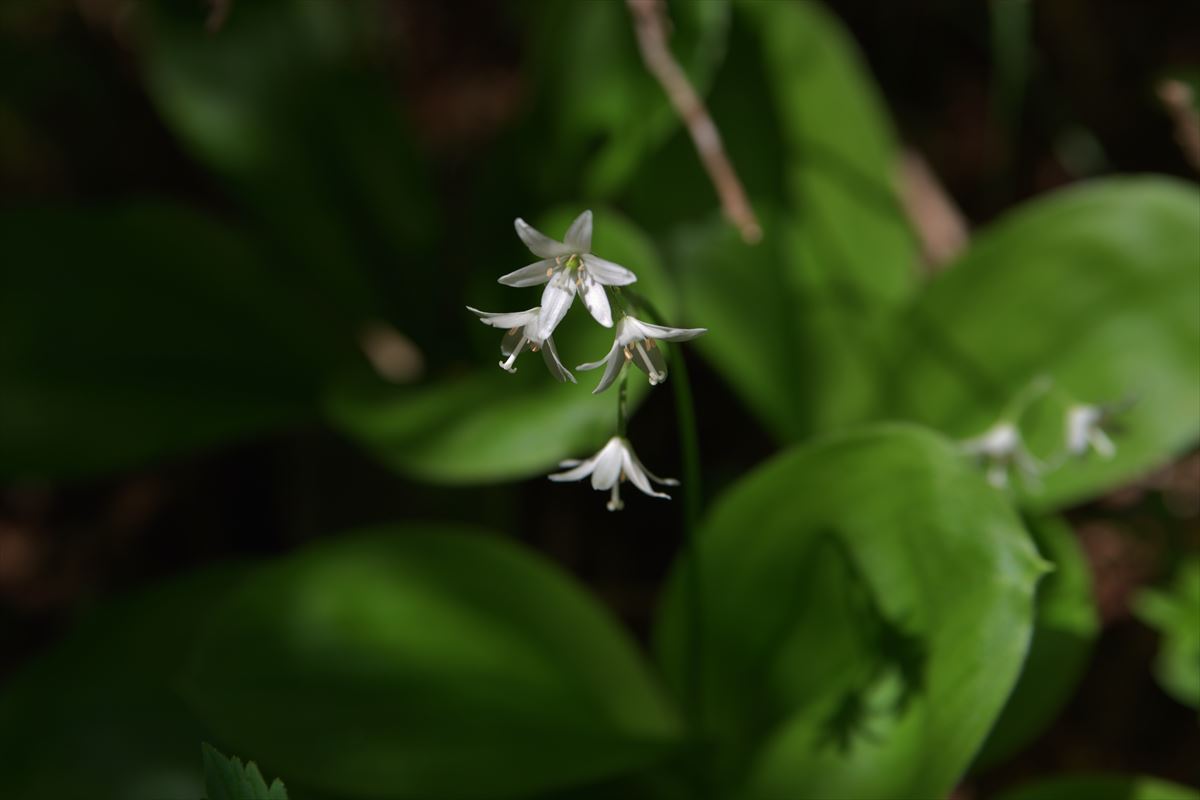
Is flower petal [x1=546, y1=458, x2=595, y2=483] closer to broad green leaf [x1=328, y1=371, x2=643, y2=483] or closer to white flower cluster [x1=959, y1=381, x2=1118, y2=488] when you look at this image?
broad green leaf [x1=328, y1=371, x2=643, y2=483]

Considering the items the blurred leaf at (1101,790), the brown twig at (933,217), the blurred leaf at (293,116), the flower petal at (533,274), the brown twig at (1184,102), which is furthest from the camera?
the brown twig at (933,217)

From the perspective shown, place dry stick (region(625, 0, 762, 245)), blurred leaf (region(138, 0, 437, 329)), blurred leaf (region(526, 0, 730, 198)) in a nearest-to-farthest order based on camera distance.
Answer: dry stick (region(625, 0, 762, 245)) → blurred leaf (region(526, 0, 730, 198)) → blurred leaf (region(138, 0, 437, 329))

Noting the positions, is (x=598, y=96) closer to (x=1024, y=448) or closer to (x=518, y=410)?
(x=518, y=410)

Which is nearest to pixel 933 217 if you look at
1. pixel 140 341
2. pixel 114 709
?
pixel 140 341

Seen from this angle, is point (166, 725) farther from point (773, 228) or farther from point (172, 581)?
point (773, 228)

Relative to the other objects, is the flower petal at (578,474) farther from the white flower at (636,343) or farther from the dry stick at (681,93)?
the dry stick at (681,93)

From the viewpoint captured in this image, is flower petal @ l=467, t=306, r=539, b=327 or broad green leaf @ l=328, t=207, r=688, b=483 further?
broad green leaf @ l=328, t=207, r=688, b=483

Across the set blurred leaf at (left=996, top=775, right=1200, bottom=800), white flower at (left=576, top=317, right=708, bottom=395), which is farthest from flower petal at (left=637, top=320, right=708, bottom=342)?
blurred leaf at (left=996, top=775, right=1200, bottom=800)

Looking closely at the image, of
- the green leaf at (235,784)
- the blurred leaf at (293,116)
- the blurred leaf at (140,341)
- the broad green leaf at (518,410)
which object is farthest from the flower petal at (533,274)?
the blurred leaf at (293,116)
